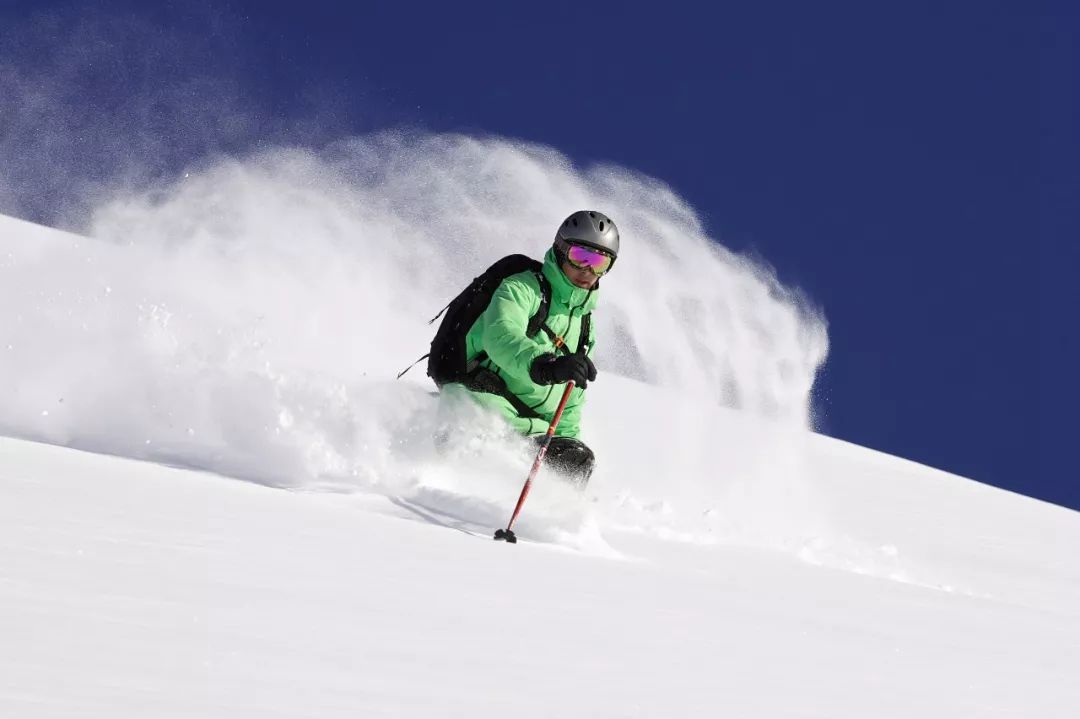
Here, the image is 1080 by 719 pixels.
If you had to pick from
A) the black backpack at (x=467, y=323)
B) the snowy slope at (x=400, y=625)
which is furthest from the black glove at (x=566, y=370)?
the snowy slope at (x=400, y=625)

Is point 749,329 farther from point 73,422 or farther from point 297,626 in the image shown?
point 297,626

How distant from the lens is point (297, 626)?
257cm

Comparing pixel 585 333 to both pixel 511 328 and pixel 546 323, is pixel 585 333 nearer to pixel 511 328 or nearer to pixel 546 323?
pixel 546 323

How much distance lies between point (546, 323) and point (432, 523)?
2095 mm

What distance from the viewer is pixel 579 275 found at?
696 centimetres

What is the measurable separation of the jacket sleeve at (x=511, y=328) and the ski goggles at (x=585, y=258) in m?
0.31

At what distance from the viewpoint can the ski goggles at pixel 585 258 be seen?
22.6 ft

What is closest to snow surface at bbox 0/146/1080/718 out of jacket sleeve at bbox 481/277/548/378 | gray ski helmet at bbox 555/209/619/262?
jacket sleeve at bbox 481/277/548/378

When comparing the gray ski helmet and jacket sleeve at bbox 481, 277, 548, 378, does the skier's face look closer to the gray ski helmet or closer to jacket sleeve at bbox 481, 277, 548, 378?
the gray ski helmet

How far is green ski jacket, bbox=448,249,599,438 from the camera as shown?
20.9ft

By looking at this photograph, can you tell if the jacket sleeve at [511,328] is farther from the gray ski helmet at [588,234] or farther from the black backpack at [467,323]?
the gray ski helmet at [588,234]

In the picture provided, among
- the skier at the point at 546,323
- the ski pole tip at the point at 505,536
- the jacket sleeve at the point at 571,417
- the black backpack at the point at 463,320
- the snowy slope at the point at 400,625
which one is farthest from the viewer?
the jacket sleeve at the point at 571,417

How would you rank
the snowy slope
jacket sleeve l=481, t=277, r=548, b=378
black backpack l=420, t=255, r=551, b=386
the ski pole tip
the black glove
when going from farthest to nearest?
black backpack l=420, t=255, r=551, b=386
jacket sleeve l=481, t=277, r=548, b=378
the black glove
the ski pole tip
the snowy slope

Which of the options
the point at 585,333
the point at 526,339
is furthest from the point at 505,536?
the point at 585,333
